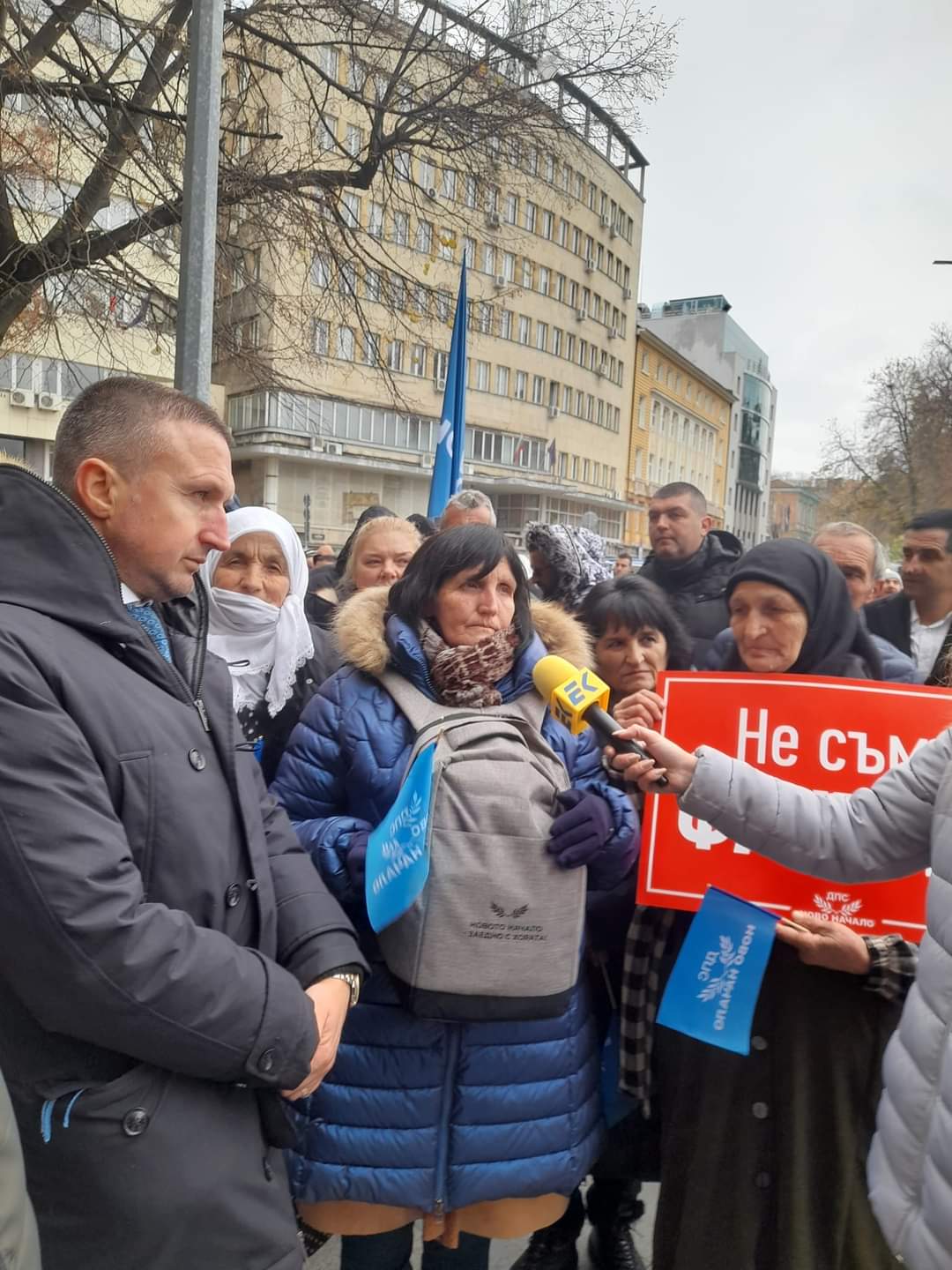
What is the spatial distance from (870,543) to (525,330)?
46721 millimetres

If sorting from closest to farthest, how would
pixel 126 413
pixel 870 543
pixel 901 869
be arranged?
pixel 126 413 → pixel 901 869 → pixel 870 543

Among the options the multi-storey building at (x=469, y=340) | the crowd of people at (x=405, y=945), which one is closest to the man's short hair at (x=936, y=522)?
the crowd of people at (x=405, y=945)

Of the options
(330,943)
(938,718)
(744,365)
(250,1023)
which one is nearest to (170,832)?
(250,1023)

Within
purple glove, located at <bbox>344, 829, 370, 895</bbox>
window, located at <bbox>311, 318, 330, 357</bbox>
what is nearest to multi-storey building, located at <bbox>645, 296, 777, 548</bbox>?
window, located at <bbox>311, 318, 330, 357</bbox>

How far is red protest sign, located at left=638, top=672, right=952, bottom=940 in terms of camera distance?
218cm

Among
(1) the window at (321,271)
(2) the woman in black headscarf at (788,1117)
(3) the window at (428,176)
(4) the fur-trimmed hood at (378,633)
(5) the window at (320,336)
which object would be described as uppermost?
(3) the window at (428,176)

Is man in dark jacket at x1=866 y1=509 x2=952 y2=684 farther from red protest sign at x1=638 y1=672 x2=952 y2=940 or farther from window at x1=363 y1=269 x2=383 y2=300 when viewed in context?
window at x1=363 y1=269 x2=383 y2=300

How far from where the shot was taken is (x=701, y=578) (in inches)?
194

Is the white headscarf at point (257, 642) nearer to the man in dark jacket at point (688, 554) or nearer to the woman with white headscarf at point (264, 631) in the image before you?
the woman with white headscarf at point (264, 631)

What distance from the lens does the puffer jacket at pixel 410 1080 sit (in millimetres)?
2023

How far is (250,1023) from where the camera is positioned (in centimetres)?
147

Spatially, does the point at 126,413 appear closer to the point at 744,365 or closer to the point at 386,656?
the point at 386,656

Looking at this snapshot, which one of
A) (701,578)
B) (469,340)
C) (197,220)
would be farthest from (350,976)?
(469,340)

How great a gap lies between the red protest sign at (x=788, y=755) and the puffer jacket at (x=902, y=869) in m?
0.21
